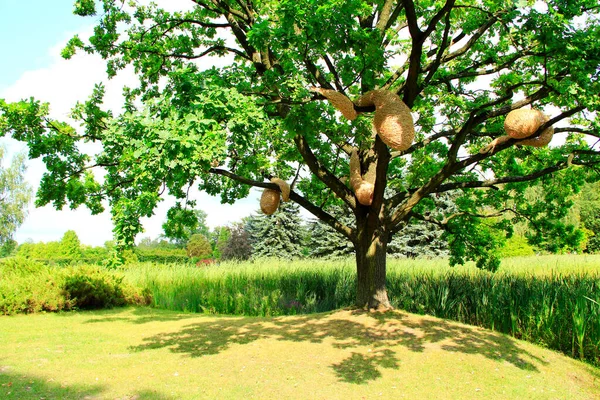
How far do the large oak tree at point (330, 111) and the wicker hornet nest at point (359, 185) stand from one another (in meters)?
0.28

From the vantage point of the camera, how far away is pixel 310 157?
929 cm

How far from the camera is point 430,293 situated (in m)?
11.1

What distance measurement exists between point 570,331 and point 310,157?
18.5 feet

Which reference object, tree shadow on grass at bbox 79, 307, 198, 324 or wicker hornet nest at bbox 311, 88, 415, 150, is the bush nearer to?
A: tree shadow on grass at bbox 79, 307, 198, 324

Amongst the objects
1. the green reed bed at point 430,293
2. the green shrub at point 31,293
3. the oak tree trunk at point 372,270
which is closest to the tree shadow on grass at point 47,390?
the oak tree trunk at point 372,270

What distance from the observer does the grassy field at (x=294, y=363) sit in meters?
5.94

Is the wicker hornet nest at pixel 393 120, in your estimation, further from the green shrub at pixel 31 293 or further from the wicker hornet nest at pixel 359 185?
the green shrub at pixel 31 293

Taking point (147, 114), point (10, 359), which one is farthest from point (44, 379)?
point (147, 114)

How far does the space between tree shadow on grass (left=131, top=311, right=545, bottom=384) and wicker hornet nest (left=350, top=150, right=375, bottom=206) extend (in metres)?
2.39

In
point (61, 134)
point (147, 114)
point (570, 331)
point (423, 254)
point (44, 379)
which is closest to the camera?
point (147, 114)

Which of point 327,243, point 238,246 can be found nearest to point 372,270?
point 327,243

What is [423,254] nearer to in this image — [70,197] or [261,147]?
[261,147]

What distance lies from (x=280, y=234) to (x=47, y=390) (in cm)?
2204

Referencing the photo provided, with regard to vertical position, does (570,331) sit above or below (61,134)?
below
